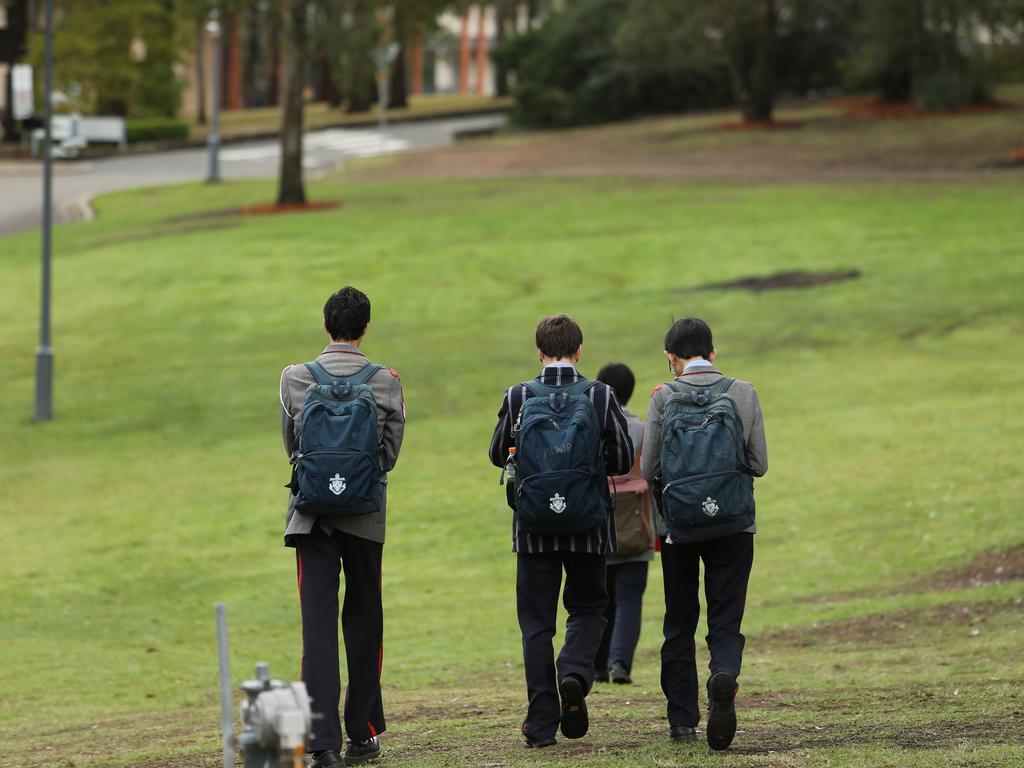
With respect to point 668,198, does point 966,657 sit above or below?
below

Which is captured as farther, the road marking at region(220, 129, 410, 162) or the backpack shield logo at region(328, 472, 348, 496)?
the road marking at region(220, 129, 410, 162)

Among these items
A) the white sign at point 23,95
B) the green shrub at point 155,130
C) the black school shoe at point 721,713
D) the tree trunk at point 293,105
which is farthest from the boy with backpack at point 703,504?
the green shrub at point 155,130

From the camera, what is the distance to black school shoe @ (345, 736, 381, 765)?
6.89 meters

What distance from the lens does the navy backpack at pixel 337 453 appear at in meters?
6.62

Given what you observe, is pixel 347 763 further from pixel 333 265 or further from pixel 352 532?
pixel 333 265

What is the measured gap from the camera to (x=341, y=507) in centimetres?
663

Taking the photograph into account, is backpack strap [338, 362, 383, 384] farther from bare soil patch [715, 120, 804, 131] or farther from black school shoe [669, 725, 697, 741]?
bare soil patch [715, 120, 804, 131]

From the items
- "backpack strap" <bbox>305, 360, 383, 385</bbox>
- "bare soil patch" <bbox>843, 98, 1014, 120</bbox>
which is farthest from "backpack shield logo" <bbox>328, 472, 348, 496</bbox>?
"bare soil patch" <bbox>843, 98, 1014, 120</bbox>

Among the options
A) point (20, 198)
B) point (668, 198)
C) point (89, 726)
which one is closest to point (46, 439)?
point (89, 726)

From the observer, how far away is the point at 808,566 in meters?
13.3

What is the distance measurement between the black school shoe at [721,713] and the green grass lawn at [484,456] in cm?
14

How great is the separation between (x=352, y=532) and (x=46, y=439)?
48.0 feet

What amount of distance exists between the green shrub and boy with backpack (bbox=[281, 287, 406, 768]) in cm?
5444

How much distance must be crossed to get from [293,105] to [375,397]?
1186 inches
